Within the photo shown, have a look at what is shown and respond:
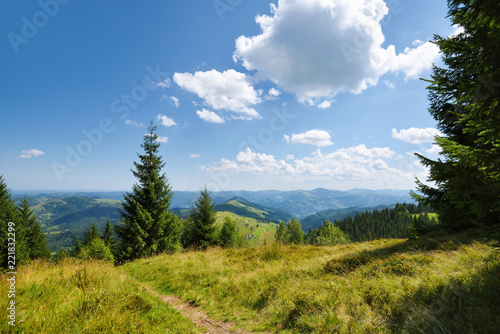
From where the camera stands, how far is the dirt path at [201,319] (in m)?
4.90

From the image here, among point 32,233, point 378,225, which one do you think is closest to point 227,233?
point 32,233

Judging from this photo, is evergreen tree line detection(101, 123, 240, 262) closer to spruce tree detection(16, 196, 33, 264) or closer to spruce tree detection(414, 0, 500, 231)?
spruce tree detection(414, 0, 500, 231)

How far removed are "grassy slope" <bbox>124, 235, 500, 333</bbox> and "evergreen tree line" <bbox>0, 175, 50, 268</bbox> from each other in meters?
26.3

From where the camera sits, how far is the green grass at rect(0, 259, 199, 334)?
12.3ft

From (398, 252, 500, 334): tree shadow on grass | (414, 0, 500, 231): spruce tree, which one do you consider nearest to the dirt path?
(398, 252, 500, 334): tree shadow on grass

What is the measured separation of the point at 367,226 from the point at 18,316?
101m

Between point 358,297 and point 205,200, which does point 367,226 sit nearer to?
point 205,200

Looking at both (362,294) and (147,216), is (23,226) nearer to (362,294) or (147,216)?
(147,216)

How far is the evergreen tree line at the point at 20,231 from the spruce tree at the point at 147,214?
13.1 meters

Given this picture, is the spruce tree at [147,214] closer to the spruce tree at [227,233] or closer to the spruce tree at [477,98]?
the spruce tree at [227,233]

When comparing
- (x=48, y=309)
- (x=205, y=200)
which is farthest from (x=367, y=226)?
(x=48, y=309)

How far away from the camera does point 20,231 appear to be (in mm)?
25984

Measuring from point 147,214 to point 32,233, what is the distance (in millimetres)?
33569

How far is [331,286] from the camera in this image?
5.52 meters
